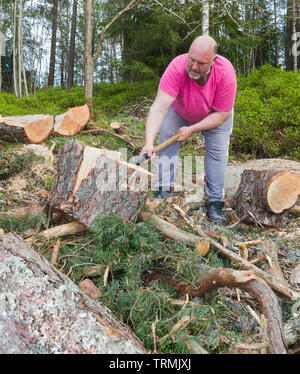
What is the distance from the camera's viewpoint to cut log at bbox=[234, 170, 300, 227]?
296 centimetres

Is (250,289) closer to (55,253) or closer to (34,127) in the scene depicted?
(55,253)

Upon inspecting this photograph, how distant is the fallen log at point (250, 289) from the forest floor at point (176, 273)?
6 centimetres

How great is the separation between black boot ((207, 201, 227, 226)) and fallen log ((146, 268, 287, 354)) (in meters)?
1.39

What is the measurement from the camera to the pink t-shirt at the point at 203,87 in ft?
8.86

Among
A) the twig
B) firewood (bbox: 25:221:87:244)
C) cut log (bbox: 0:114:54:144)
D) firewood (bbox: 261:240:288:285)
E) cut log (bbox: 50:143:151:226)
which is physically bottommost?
firewood (bbox: 261:240:288:285)

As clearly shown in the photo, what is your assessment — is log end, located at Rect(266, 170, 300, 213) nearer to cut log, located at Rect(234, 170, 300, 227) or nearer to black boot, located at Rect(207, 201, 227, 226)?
cut log, located at Rect(234, 170, 300, 227)

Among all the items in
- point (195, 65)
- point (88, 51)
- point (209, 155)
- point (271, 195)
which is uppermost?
point (88, 51)

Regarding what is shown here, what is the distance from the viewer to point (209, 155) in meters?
3.19

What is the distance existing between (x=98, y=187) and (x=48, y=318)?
1.26m

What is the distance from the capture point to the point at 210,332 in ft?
4.84

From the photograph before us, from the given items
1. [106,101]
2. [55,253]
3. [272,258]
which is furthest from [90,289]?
[106,101]

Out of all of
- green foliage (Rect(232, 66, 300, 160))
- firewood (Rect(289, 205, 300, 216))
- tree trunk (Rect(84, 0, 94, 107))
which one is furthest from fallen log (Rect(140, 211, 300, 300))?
tree trunk (Rect(84, 0, 94, 107))

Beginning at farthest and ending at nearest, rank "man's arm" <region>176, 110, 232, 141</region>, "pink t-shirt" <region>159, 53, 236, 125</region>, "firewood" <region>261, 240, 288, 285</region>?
"man's arm" <region>176, 110, 232, 141</region> → "pink t-shirt" <region>159, 53, 236, 125</region> → "firewood" <region>261, 240, 288, 285</region>
